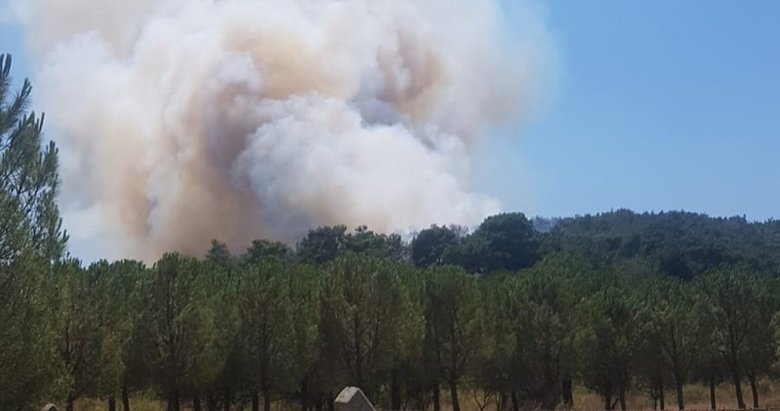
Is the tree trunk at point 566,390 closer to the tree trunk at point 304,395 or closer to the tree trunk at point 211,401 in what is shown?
the tree trunk at point 304,395

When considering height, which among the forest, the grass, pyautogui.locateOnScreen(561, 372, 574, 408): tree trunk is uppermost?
the forest

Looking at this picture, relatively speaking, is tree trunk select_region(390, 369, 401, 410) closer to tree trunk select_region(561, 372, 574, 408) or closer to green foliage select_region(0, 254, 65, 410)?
tree trunk select_region(561, 372, 574, 408)

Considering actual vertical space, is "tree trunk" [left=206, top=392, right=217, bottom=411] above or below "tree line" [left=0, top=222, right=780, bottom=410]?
below

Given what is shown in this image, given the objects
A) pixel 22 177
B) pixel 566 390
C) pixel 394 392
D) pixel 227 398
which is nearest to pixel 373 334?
pixel 394 392

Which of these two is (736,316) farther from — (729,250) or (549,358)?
(729,250)

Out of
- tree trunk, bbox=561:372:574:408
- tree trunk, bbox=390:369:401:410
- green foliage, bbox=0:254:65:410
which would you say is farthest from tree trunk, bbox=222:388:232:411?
green foliage, bbox=0:254:65:410

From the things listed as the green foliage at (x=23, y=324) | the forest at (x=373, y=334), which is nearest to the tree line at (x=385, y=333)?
the forest at (x=373, y=334)

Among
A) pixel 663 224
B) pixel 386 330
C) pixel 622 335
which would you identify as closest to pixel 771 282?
pixel 622 335

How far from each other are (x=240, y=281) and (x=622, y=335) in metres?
17.2

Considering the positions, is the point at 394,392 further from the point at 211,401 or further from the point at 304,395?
the point at 211,401

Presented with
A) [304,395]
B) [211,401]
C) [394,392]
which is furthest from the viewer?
[394,392]

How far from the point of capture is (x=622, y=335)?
38906 mm

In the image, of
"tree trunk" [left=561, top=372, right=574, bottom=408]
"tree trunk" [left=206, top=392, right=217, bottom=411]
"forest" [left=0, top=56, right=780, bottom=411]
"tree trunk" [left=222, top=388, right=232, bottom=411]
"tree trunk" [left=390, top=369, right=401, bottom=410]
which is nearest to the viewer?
"forest" [left=0, top=56, right=780, bottom=411]

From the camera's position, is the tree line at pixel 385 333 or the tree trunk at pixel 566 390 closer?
the tree line at pixel 385 333
